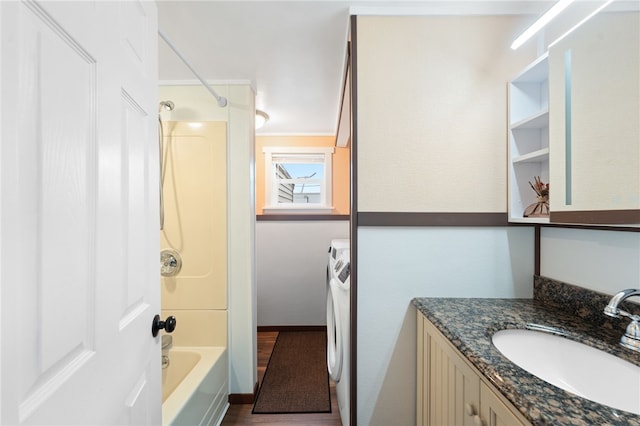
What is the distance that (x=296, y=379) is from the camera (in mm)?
2262

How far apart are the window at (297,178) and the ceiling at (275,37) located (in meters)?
1.14

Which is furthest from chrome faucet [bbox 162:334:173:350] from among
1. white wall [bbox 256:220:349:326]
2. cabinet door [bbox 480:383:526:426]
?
cabinet door [bbox 480:383:526:426]

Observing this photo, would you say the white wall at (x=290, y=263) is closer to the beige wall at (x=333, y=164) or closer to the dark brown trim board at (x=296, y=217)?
the dark brown trim board at (x=296, y=217)

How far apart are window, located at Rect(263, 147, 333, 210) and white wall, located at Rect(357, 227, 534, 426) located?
6.65 ft

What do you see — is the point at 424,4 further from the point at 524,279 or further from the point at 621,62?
the point at 524,279

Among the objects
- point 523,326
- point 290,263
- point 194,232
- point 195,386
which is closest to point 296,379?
point 195,386

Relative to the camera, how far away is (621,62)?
852mm

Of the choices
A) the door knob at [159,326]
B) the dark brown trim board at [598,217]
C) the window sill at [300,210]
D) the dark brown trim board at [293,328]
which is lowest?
the dark brown trim board at [293,328]

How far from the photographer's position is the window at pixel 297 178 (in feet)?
11.1

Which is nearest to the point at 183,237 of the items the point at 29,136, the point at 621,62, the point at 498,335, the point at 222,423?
the point at 222,423

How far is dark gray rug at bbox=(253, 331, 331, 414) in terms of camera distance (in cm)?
195

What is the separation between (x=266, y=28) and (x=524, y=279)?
6.03 feet

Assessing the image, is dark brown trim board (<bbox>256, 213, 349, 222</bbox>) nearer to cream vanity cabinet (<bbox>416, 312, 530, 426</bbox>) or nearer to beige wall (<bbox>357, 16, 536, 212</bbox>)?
beige wall (<bbox>357, 16, 536, 212</bbox>)

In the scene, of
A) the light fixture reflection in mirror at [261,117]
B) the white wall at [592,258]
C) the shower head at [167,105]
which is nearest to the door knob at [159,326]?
the shower head at [167,105]
